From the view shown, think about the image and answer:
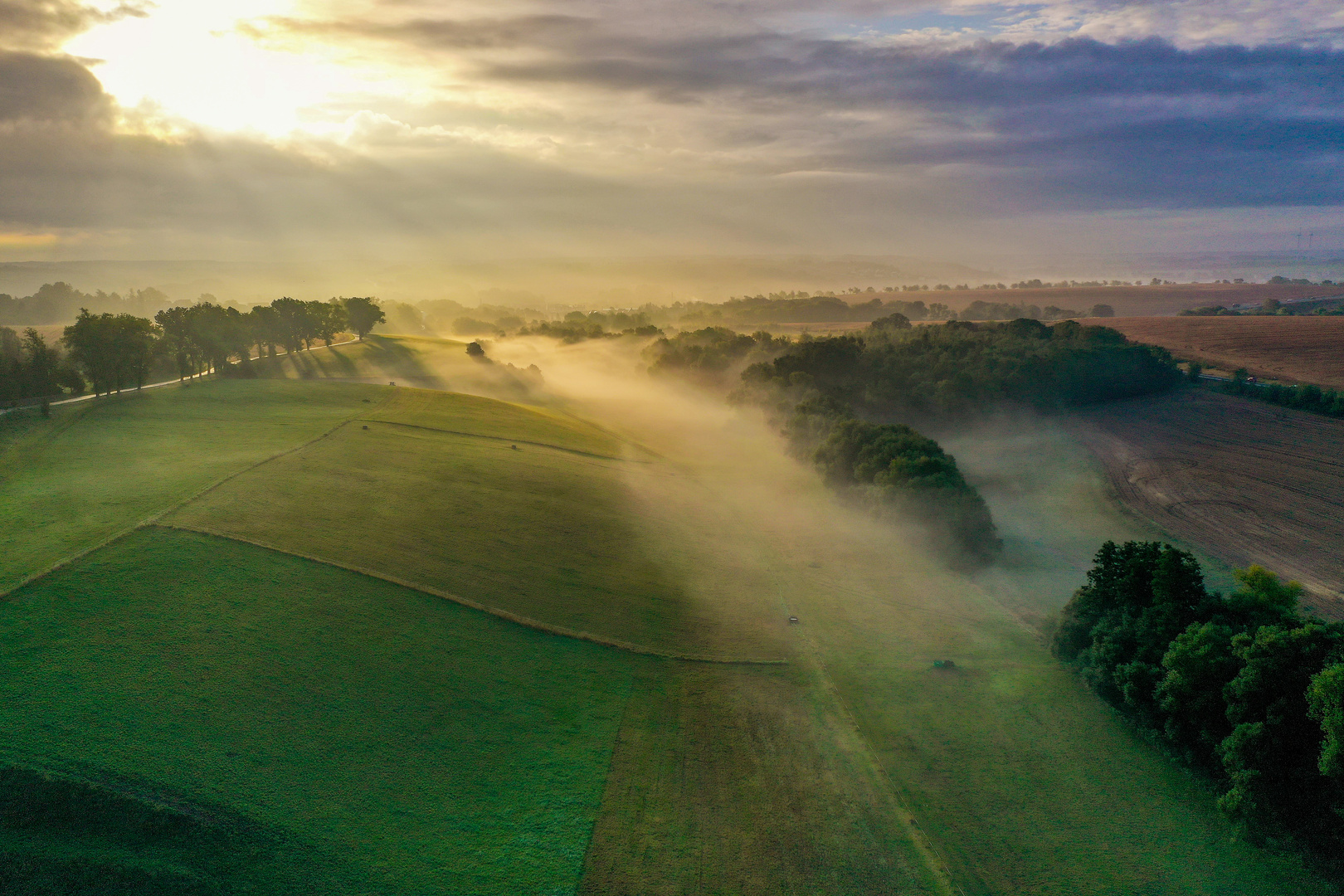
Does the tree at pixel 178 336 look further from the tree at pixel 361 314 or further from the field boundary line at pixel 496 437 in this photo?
the field boundary line at pixel 496 437

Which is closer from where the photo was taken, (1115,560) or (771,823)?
(771,823)

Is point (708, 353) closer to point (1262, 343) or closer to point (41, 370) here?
point (1262, 343)

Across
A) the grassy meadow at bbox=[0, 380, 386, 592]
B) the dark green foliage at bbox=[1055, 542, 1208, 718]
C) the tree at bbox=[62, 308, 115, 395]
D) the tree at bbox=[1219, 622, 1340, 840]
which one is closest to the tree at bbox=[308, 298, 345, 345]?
the grassy meadow at bbox=[0, 380, 386, 592]

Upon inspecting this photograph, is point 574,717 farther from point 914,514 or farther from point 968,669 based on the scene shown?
point 914,514

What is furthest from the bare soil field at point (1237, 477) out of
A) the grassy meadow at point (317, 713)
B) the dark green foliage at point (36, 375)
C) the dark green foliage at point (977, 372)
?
the dark green foliage at point (36, 375)

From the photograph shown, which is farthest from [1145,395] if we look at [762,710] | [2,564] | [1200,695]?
[2,564]

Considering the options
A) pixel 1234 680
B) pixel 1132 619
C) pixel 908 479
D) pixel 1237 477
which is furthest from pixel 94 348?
pixel 1237 477
